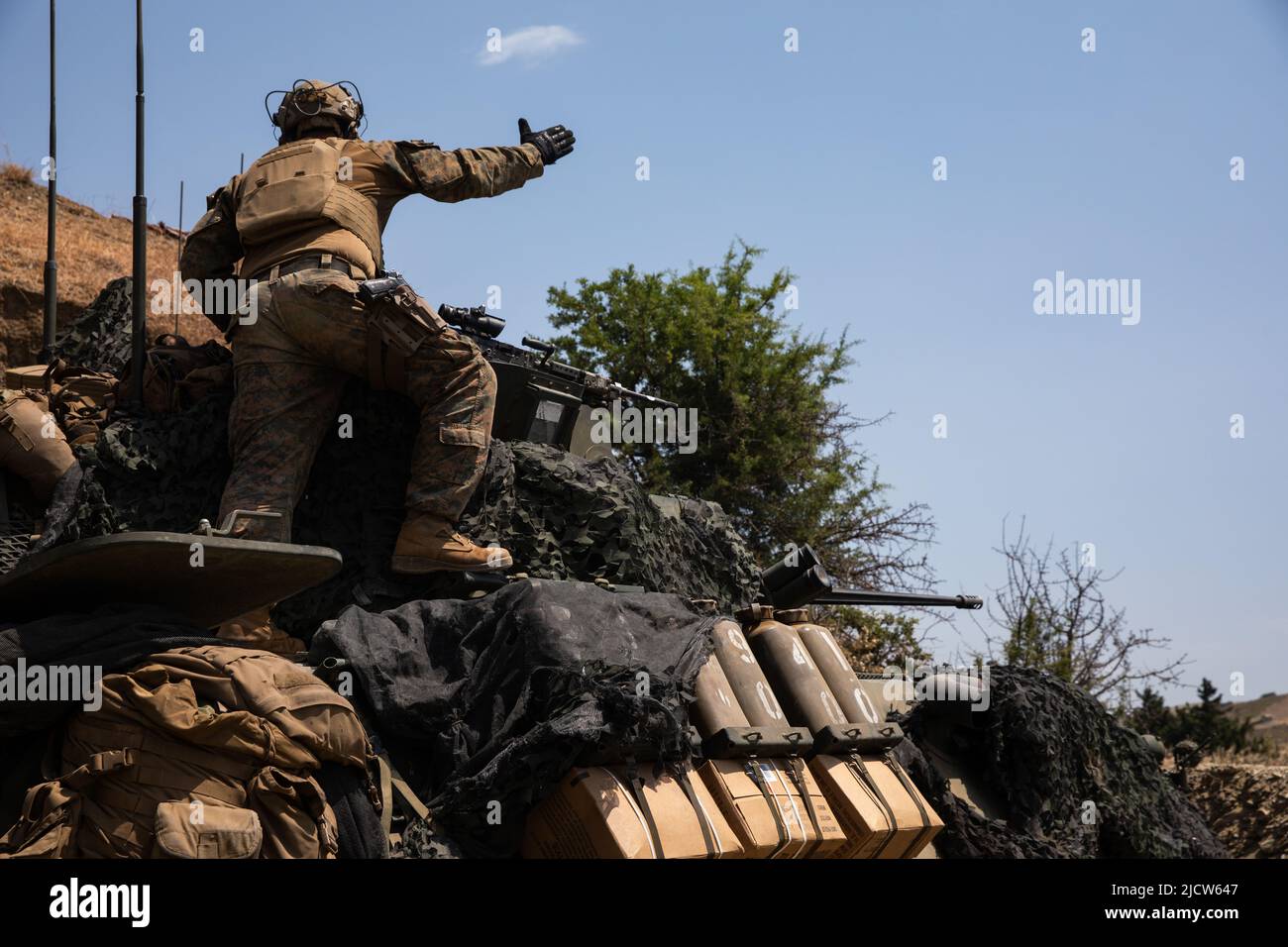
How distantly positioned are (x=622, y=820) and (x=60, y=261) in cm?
1861

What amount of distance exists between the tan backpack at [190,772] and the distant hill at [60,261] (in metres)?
10.3

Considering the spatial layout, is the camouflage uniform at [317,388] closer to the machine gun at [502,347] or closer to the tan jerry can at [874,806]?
the machine gun at [502,347]

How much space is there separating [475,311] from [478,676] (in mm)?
2984

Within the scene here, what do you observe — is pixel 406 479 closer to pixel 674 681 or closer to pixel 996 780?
pixel 674 681

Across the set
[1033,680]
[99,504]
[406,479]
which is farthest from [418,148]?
[1033,680]

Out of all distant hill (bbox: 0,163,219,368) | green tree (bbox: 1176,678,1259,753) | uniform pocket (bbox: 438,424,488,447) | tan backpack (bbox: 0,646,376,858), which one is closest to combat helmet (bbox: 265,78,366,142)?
uniform pocket (bbox: 438,424,488,447)

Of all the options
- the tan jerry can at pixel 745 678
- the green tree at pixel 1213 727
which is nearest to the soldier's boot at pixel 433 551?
the tan jerry can at pixel 745 678

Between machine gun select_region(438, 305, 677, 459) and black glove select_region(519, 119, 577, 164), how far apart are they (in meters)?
0.93

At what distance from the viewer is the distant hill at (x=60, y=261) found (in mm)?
17516

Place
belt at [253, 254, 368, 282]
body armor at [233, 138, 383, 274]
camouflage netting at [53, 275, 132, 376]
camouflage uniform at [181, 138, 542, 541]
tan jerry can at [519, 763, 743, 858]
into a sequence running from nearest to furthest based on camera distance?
1. tan jerry can at [519, 763, 743, 858]
2. camouflage uniform at [181, 138, 542, 541]
3. belt at [253, 254, 368, 282]
4. body armor at [233, 138, 383, 274]
5. camouflage netting at [53, 275, 132, 376]

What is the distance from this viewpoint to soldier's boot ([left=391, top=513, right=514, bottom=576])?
6.51 meters

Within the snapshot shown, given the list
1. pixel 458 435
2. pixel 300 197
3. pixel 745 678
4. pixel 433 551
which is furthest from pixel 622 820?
pixel 300 197
